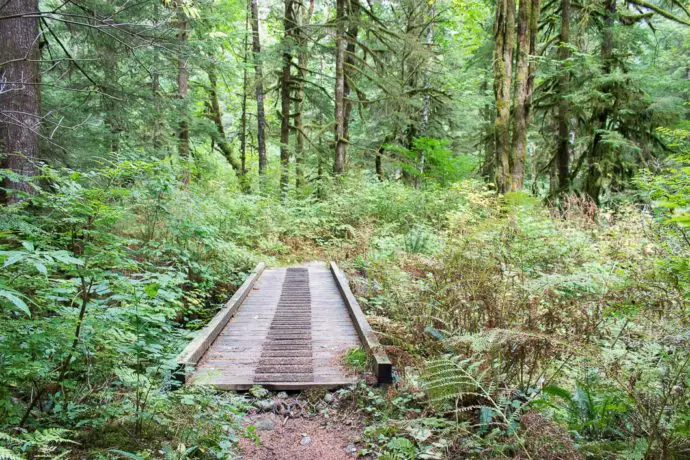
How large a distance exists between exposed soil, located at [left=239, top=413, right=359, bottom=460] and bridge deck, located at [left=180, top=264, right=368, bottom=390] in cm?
47

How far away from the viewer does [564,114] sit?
1251 centimetres

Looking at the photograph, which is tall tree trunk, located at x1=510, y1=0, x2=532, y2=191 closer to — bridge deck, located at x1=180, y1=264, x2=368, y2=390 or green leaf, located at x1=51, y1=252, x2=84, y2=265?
bridge deck, located at x1=180, y1=264, x2=368, y2=390

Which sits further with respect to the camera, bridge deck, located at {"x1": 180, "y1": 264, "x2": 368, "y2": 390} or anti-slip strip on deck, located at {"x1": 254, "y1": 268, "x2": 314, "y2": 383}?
anti-slip strip on deck, located at {"x1": 254, "y1": 268, "x2": 314, "y2": 383}

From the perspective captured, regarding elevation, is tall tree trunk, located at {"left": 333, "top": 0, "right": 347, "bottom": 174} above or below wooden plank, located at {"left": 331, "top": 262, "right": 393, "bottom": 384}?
above

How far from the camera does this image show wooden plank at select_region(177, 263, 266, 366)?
14.3 feet

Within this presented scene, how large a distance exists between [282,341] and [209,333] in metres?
0.95

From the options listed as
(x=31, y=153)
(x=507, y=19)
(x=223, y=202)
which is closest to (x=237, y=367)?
(x=31, y=153)

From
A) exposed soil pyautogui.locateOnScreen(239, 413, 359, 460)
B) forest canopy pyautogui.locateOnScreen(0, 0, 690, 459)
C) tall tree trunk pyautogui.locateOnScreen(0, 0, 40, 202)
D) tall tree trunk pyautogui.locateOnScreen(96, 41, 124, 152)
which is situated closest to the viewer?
forest canopy pyautogui.locateOnScreen(0, 0, 690, 459)

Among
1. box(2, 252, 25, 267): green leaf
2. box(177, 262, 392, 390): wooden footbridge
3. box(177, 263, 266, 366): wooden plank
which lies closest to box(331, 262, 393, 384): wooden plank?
box(177, 262, 392, 390): wooden footbridge

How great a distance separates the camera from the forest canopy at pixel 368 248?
2.73 metres

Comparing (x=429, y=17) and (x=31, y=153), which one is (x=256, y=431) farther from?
(x=429, y=17)

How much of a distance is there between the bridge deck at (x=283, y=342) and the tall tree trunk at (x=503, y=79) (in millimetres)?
5452

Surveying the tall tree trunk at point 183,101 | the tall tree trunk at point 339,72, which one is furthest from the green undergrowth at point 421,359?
the tall tree trunk at point 339,72

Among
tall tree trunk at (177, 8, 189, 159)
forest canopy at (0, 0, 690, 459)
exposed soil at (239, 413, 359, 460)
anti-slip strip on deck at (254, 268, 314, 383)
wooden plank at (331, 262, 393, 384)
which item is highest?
tall tree trunk at (177, 8, 189, 159)
